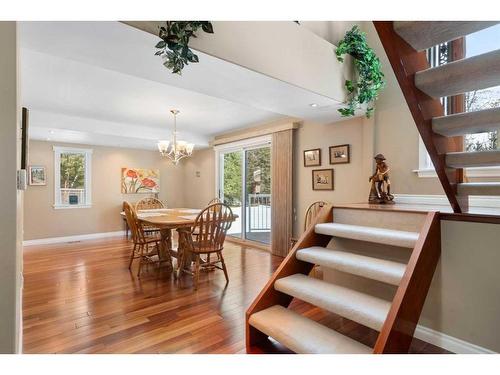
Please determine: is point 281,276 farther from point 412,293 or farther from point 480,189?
point 480,189

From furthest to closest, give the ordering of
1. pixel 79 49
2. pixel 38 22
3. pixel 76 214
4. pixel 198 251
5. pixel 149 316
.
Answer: pixel 76 214 → pixel 198 251 → pixel 149 316 → pixel 79 49 → pixel 38 22

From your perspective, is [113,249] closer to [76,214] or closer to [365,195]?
[76,214]

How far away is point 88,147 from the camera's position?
19.7ft

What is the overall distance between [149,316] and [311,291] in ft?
4.77

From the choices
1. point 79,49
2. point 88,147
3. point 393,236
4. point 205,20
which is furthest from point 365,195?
point 88,147

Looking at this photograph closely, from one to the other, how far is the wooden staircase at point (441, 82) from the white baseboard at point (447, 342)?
40.6 inches

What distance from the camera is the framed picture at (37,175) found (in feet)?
17.6

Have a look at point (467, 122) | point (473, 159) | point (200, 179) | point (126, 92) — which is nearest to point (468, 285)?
point (473, 159)

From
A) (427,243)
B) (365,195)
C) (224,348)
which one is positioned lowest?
(224,348)

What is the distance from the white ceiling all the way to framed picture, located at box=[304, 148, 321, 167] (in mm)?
658

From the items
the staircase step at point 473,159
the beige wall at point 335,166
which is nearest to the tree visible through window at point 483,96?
the beige wall at point 335,166

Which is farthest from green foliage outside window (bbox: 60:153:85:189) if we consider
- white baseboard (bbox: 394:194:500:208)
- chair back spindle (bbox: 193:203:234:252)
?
white baseboard (bbox: 394:194:500:208)

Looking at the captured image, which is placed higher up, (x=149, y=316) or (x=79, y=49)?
(x=79, y=49)

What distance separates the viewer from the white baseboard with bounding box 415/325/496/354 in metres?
1.80
